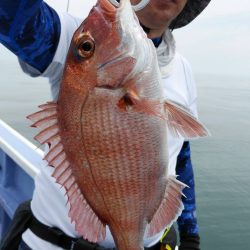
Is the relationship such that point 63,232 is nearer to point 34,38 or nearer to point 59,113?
point 59,113

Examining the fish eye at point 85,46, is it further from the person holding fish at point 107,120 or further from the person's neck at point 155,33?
the person's neck at point 155,33

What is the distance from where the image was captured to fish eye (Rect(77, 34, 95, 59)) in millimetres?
1238

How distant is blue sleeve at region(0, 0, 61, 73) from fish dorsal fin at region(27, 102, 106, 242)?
281 mm

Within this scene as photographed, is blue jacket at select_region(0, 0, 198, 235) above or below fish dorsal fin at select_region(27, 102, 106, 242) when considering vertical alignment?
above

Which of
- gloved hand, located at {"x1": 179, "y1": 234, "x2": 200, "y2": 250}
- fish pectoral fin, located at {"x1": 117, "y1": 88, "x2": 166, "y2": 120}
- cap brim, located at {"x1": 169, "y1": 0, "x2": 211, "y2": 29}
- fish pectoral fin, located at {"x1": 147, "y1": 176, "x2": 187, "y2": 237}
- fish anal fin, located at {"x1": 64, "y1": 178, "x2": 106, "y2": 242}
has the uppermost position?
fish pectoral fin, located at {"x1": 117, "y1": 88, "x2": 166, "y2": 120}

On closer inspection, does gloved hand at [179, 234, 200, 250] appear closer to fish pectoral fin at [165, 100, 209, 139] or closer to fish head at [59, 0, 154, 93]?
fish pectoral fin at [165, 100, 209, 139]

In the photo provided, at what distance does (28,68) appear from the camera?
4.97 ft

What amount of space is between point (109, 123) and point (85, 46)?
25cm

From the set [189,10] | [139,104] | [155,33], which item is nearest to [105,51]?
[139,104]

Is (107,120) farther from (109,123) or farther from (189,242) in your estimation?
(189,242)

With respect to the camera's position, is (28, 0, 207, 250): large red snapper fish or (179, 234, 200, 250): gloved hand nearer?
(28, 0, 207, 250): large red snapper fish

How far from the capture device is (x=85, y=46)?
4.07ft

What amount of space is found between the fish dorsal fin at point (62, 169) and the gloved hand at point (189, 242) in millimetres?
1224

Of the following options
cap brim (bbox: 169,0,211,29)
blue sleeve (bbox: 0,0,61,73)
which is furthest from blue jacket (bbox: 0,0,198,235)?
cap brim (bbox: 169,0,211,29)
